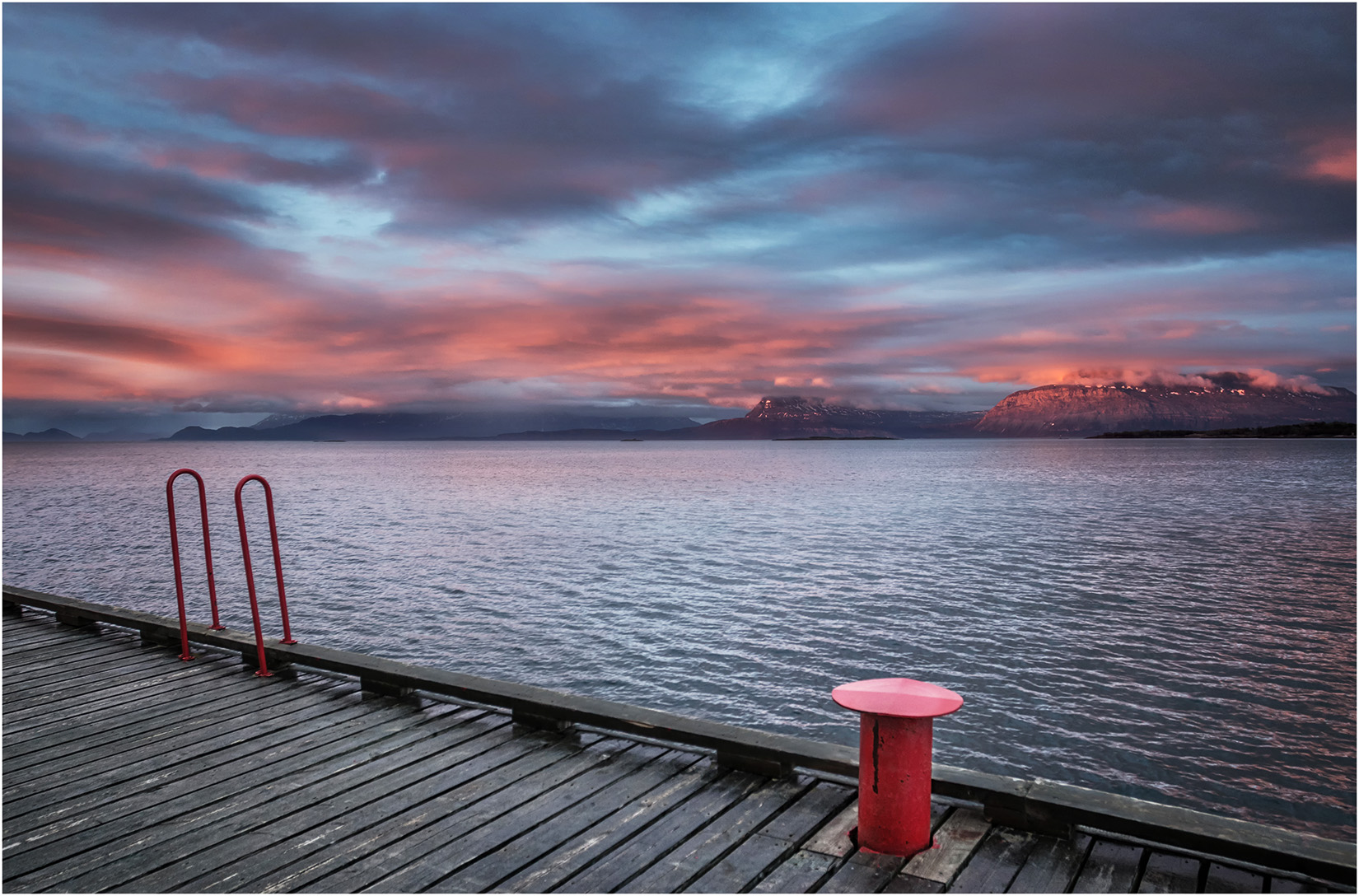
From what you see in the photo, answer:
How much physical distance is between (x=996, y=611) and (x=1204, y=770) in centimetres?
744

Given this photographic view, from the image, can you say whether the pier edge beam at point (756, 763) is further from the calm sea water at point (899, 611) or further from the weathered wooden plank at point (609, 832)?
the calm sea water at point (899, 611)

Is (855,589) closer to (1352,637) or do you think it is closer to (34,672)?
(1352,637)

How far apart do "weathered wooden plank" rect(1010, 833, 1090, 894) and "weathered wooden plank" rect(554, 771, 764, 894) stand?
61.8 inches

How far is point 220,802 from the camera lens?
484 cm

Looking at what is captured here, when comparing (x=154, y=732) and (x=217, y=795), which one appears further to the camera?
(x=154, y=732)

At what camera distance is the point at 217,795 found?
16.2ft

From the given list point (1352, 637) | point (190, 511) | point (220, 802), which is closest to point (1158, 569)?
point (1352, 637)

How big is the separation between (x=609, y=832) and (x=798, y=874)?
109 centimetres

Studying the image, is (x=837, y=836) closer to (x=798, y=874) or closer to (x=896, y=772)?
(x=798, y=874)

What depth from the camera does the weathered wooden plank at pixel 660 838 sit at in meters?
3.89

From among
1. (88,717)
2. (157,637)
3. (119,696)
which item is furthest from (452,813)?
(157,637)

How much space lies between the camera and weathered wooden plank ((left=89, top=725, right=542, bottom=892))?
13.4 ft

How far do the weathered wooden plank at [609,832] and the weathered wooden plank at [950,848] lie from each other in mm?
1387

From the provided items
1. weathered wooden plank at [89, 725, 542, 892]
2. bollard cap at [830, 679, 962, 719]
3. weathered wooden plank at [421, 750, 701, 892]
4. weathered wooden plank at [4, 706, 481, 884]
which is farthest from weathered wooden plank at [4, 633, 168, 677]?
bollard cap at [830, 679, 962, 719]
